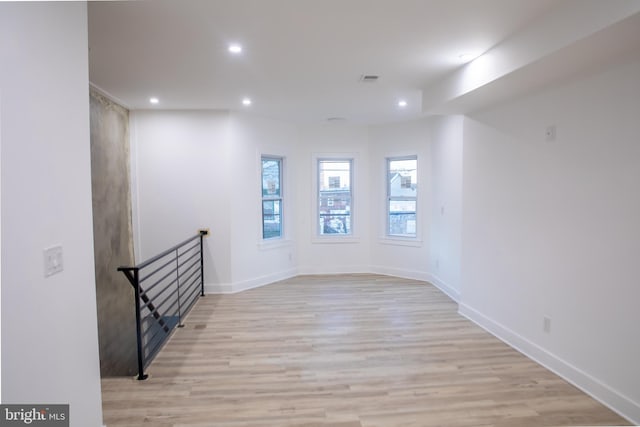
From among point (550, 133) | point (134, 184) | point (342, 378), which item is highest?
Result: point (550, 133)

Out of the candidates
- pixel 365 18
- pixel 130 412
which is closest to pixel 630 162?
pixel 365 18

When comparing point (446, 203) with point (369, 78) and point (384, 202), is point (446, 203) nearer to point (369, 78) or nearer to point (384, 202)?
point (384, 202)

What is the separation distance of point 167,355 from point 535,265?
130 inches

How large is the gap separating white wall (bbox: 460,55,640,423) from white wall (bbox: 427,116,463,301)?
805 millimetres

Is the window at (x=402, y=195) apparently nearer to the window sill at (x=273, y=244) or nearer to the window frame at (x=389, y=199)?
the window frame at (x=389, y=199)

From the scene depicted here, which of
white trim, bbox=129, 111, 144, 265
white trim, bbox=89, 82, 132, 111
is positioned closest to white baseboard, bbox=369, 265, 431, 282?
white trim, bbox=129, 111, 144, 265

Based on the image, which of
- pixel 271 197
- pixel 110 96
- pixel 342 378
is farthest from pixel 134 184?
pixel 342 378

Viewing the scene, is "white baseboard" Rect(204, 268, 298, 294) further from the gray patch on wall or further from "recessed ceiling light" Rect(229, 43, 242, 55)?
"recessed ceiling light" Rect(229, 43, 242, 55)

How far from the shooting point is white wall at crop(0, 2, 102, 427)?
129 cm

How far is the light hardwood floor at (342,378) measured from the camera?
91.0 inches

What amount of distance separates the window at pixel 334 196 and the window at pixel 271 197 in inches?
30.6

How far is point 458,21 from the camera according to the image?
93.2 inches

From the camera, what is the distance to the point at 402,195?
6.11m

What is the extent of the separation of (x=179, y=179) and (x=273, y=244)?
5.64ft
